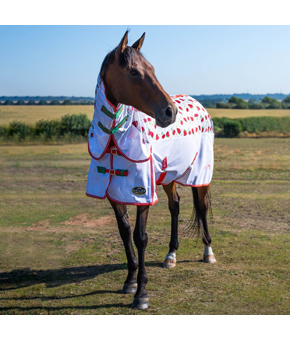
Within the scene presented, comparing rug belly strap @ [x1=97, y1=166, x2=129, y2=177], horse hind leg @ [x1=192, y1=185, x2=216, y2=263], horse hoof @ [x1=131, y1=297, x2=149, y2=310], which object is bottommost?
horse hoof @ [x1=131, y1=297, x2=149, y2=310]

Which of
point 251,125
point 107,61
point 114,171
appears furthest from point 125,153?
point 251,125

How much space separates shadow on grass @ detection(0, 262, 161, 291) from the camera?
15.8ft

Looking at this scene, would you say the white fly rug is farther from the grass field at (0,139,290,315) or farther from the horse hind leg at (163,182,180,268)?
the grass field at (0,139,290,315)

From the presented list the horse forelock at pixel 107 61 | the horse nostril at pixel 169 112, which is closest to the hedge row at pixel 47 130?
the horse forelock at pixel 107 61

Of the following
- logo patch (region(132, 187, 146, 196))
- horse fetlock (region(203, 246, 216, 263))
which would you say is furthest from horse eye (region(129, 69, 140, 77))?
horse fetlock (region(203, 246, 216, 263))

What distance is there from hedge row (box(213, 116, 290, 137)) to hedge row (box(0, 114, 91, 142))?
30.3 feet

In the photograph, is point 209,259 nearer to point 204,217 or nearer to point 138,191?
point 204,217

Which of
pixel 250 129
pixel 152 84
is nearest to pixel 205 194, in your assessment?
pixel 152 84

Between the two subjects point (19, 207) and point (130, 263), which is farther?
point (19, 207)

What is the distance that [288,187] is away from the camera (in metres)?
10.5

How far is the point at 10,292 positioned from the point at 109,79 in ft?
8.66

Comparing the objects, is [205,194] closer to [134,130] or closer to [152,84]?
[134,130]

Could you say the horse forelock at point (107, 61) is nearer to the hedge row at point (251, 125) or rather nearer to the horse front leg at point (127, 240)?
the horse front leg at point (127, 240)

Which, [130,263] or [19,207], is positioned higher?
[130,263]
